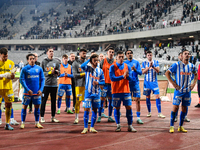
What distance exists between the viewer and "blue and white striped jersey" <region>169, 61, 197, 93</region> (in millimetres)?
5898

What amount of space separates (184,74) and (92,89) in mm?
2395

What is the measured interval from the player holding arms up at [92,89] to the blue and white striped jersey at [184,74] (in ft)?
6.46

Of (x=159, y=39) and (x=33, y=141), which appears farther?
(x=159, y=39)

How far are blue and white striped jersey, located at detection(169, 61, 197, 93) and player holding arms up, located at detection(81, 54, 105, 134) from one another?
1969mm

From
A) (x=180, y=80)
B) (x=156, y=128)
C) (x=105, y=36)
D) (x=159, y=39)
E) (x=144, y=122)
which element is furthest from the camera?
(x=105, y=36)

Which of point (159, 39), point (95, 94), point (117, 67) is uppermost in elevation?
point (159, 39)

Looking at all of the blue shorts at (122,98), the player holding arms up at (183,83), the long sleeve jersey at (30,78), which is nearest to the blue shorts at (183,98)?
the player holding arms up at (183,83)

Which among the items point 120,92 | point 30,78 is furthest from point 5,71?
point 120,92

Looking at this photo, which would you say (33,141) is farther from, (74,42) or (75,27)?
(75,27)

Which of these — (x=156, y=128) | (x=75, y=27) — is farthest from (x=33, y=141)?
(x=75, y=27)

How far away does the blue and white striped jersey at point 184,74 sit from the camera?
5.90 metres

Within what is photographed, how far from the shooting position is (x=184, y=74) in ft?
19.6

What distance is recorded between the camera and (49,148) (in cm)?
454

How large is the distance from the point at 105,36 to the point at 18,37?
26167mm
